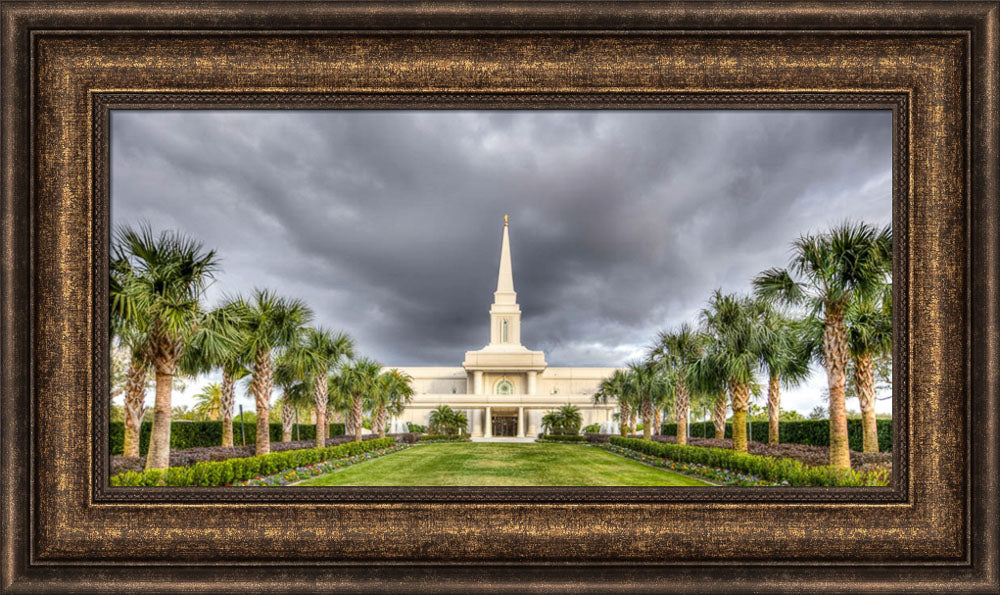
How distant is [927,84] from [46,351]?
291 inches

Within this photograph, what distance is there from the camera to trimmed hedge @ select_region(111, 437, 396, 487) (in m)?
4.91

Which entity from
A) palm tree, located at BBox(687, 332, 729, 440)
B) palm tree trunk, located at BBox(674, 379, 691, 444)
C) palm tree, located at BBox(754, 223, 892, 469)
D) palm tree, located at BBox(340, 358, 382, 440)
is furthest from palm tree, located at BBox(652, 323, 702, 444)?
palm tree, located at BBox(340, 358, 382, 440)

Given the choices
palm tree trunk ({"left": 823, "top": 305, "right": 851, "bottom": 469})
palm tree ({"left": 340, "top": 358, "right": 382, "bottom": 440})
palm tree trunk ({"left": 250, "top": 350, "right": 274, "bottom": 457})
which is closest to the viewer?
palm tree trunk ({"left": 823, "top": 305, "right": 851, "bottom": 469})

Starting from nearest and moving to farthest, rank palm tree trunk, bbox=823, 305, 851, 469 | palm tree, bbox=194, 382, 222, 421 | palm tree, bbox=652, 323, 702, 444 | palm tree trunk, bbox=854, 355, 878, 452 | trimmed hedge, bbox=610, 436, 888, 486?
trimmed hedge, bbox=610, 436, 888, 486, palm tree trunk, bbox=854, 355, 878, 452, palm tree trunk, bbox=823, 305, 851, 469, palm tree, bbox=652, 323, 702, 444, palm tree, bbox=194, 382, 222, 421

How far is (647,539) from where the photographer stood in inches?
170

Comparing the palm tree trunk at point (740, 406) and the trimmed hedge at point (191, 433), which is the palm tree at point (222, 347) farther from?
the palm tree trunk at point (740, 406)

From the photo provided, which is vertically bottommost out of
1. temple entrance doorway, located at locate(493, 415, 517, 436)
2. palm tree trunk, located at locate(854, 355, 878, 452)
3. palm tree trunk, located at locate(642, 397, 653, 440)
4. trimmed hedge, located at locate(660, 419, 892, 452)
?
temple entrance doorway, located at locate(493, 415, 517, 436)

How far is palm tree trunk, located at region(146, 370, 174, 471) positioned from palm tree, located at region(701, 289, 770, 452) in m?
5.95

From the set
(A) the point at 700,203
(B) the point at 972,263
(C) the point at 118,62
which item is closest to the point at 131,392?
(C) the point at 118,62

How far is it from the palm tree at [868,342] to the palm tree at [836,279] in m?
0.11

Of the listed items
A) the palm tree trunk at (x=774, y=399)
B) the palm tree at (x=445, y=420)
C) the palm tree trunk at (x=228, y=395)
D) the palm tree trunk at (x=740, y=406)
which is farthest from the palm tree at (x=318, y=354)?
the palm tree at (x=445, y=420)

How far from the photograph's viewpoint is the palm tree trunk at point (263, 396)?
458 inches

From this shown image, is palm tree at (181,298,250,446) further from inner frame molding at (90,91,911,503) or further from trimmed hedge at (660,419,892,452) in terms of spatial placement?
trimmed hedge at (660,419,892,452)

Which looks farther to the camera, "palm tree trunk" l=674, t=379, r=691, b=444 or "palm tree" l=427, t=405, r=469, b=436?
"palm tree" l=427, t=405, r=469, b=436
